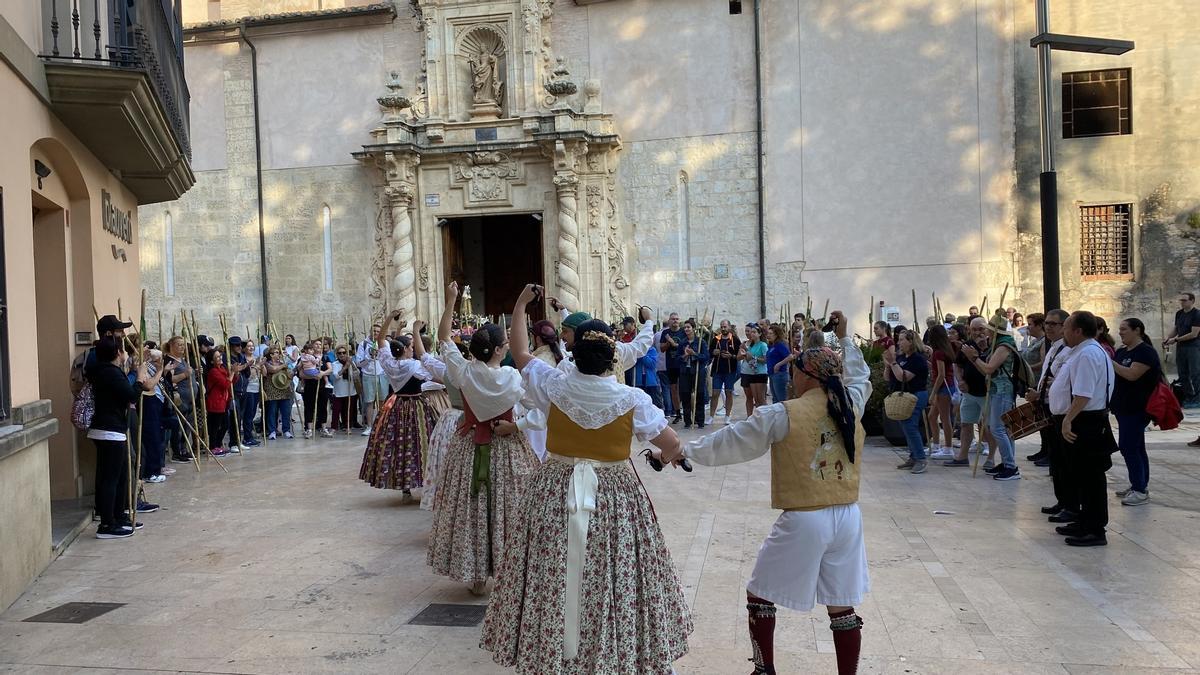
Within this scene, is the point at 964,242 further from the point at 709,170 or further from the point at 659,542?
the point at 659,542

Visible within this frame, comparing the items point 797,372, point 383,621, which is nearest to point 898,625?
point 797,372

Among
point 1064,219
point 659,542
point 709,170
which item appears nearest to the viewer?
point 659,542

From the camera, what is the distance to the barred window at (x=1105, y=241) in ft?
63.6

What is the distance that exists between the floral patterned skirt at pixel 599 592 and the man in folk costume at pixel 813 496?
15.5 inches

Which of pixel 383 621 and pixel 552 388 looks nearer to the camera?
pixel 552 388

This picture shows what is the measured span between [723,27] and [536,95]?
452 cm

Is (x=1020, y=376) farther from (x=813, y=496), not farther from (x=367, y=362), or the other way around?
(x=367, y=362)

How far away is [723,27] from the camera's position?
20641 mm

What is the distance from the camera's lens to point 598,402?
4109 mm

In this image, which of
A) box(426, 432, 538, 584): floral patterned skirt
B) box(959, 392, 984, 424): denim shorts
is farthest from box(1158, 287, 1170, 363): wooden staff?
box(426, 432, 538, 584): floral patterned skirt

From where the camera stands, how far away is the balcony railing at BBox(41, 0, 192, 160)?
25.0 ft

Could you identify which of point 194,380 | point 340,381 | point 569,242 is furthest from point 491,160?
point 194,380

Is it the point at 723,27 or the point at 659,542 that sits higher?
the point at 723,27

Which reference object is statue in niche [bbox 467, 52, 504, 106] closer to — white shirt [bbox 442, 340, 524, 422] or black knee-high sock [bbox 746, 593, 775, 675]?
white shirt [bbox 442, 340, 524, 422]
